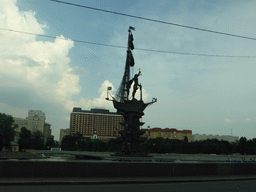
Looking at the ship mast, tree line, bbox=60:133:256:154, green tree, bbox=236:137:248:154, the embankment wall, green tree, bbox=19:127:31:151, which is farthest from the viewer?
green tree, bbox=236:137:248:154

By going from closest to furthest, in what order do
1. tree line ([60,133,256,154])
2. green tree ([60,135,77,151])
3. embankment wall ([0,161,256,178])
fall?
embankment wall ([0,161,256,178]), tree line ([60,133,256,154]), green tree ([60,135,77,151])

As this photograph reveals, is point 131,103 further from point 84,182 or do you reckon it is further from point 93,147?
point 93,147

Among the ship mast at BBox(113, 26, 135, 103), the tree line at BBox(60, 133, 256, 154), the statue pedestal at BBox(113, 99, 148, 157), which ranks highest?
the ship mast at BBox(113, 26, 135, 103)

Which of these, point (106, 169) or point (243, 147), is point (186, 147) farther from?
point (106, 169)

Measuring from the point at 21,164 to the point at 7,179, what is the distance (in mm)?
1094

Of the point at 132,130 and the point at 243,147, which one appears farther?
the point at 243,147

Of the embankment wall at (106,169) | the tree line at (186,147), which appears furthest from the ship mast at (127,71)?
the tree line at (186,147)

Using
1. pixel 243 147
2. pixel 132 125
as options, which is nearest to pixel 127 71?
pixel 132 125

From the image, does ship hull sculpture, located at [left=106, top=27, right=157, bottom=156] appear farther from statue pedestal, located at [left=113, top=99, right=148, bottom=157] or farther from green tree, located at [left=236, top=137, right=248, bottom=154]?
green tree, located at [left=236, top=137, right=248, bottom=154]

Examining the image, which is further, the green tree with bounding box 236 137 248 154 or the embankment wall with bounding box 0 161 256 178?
the green tree with bounding box 236 137 248 154

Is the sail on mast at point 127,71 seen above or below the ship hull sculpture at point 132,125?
above

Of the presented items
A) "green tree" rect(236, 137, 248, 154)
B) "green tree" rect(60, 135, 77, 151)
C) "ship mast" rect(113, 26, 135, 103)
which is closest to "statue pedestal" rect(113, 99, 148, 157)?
"ship mast" rect(113, 26, 135, 103)

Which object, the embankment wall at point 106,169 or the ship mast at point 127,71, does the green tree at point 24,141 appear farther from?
the embankment wall at point 106,169

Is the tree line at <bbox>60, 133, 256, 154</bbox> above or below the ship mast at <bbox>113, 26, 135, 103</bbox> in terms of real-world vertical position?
below
